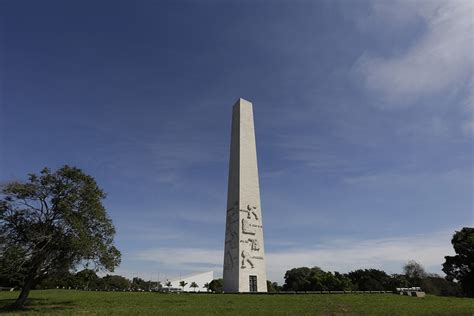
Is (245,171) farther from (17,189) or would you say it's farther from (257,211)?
(17,189)

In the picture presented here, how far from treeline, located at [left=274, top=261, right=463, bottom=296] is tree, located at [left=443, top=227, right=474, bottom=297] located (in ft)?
18.7

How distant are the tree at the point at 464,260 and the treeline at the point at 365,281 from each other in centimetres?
570

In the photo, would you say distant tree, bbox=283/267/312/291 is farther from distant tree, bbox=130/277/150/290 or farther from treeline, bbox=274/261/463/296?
distant tree, bbox=130/277/150/290

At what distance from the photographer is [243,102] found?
43375 millimetres

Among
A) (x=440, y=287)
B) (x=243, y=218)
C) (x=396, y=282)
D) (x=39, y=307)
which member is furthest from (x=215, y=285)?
(x=39, y=307)

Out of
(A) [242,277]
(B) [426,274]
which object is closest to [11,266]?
(A) [242,277]

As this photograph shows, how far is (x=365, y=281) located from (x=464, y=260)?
21.4m

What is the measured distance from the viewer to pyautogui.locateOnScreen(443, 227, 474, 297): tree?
47125 millimetres

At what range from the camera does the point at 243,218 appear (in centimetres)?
3756

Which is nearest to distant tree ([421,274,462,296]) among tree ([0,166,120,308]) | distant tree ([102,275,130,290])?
tree ([0,166,120,308])

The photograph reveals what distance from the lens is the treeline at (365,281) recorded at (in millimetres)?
56438

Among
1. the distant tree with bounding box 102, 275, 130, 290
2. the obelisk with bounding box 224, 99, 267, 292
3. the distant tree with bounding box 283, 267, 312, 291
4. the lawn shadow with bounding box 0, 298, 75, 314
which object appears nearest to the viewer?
the lawn shadow with bounding box 0, 298, 75, 314

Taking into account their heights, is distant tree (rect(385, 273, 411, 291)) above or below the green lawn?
above

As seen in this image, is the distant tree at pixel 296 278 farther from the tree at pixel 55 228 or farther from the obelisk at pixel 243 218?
the tree at pixel 55 228
